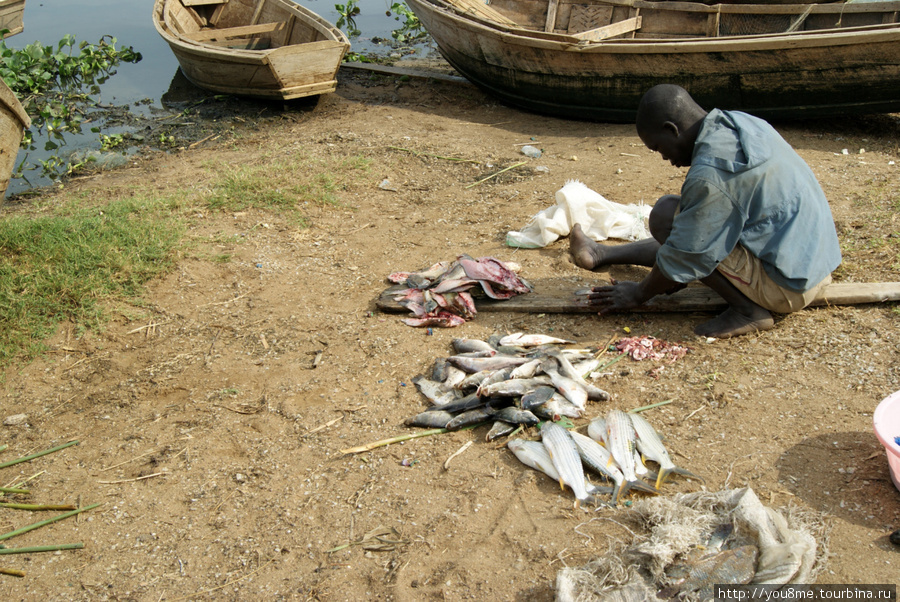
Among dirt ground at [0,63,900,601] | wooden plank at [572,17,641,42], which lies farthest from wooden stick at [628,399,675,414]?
wooden plank at [572,17,641,42]

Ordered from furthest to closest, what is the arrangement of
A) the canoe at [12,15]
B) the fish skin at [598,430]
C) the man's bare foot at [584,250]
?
the canoe at [12,15] → the man's bare foot at [584,250] → the fish skin at [598,430]

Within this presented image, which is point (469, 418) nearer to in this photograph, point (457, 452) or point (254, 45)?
point (457, 452)

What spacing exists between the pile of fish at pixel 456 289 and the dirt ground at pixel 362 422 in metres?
0.12

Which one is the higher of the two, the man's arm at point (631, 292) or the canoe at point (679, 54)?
the canoe at point (679, 54)

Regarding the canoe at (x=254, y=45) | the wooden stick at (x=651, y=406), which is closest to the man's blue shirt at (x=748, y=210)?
the wooden stick at (x=651, y=406)

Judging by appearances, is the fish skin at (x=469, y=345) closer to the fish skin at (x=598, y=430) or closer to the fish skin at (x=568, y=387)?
the fish skin at (x=568, y=387)

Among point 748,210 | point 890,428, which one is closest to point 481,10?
point 748,210

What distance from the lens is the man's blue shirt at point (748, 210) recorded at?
2877 millimetres

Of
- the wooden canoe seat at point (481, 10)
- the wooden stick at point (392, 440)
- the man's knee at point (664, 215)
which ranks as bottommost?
the wooden stick at point (392, 440)

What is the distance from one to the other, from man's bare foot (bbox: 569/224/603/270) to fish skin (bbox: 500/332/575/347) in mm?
846

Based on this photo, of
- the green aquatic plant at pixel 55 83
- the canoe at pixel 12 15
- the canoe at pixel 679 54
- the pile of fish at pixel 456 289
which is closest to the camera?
the pile of fish at pixel 456 289

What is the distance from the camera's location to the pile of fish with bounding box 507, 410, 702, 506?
8.29ft

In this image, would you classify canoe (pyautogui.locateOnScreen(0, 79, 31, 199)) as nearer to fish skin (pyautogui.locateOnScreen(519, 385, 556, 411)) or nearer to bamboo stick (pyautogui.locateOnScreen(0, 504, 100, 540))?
bamboo stick (pyautogui.locateOnScreen(0, 504, 100, 540))

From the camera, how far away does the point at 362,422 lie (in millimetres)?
3117
